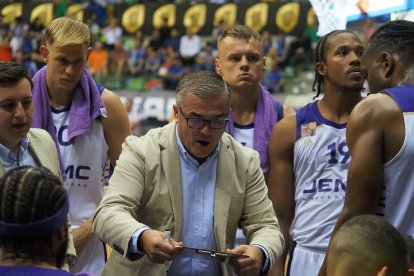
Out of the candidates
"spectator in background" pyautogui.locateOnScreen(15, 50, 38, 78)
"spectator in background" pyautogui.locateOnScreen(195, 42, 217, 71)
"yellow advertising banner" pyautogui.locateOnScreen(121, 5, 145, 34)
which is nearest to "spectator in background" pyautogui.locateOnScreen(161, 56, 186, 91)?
"spectator in background" pyautogui.locateOnScreen(195, 42, 217, 71)

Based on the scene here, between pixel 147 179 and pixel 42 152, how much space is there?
0.58 meters

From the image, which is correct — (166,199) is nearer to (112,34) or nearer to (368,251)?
(368,251)

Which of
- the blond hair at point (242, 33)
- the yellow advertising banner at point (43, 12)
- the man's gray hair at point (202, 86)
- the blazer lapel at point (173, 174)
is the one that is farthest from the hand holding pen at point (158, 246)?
the yellow advertising banner at point (43, 12)

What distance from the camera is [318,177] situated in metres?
5.76

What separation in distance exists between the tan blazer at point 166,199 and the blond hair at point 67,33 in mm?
1240

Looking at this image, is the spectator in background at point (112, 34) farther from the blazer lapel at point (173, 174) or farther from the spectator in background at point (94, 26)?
the blazer lapel at point (173, 174)

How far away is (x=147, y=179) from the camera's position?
443 cm

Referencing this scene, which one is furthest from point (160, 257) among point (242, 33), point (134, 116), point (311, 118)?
point (134, 116)

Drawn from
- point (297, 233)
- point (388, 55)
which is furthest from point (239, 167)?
point (297, 233)

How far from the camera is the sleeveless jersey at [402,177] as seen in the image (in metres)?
4.34

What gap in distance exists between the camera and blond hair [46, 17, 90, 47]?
5.59 m

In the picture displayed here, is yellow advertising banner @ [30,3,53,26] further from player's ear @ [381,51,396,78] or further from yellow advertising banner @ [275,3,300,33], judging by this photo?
player's ear @ [381,51,396,78]

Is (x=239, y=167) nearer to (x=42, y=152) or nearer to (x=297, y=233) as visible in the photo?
(x=42, y=152)

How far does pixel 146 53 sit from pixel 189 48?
3.82 feet
